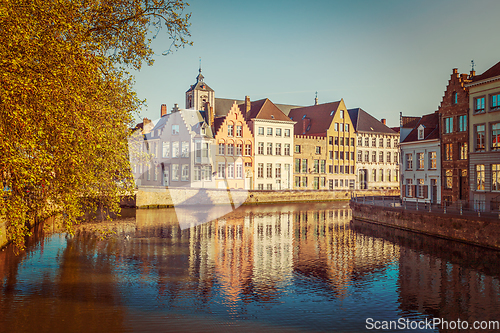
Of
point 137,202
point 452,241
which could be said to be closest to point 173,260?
point 452,241

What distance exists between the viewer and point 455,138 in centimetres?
3791

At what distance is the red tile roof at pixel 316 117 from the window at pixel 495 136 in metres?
43.9

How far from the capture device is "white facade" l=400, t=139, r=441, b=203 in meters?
41.4

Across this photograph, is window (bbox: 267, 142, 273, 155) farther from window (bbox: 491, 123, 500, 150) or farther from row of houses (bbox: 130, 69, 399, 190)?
window (bbox: 491, 123, 500, 150)

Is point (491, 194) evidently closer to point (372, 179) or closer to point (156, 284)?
point (156, 284)

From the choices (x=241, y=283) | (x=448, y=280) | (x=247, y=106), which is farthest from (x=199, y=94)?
(x=448, y=280)

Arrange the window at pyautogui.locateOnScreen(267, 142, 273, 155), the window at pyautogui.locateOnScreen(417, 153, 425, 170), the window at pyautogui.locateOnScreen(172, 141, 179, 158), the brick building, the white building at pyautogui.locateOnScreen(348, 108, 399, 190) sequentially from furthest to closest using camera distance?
1. the white building at pyautogui.locateOnScreen(348, 108, 399, 190)
2. the window at pyautogui.locateOnScreen(267, 142, 273, 155)
3. the window at pyautogui.locateOnScreen(172, 141, 179, 158)
4. the window at pyautogui.locateOnScreen(417, 153, 425, 170)
5. the brick building

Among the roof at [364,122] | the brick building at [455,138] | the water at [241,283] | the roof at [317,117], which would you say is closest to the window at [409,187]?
the brick building at [455,138]

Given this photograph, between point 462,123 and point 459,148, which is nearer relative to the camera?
point 462,123

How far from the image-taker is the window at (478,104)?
1344 inches

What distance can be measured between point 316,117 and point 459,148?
143 ft

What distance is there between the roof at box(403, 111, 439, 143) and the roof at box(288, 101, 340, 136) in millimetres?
30875

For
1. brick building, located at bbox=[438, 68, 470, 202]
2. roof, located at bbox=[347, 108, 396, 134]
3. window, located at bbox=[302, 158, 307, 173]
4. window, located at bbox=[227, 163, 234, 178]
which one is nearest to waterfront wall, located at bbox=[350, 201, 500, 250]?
brick building, located at bbox=[438, 68, 470, 202]

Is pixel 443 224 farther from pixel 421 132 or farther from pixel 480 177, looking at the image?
pixel 421 132
